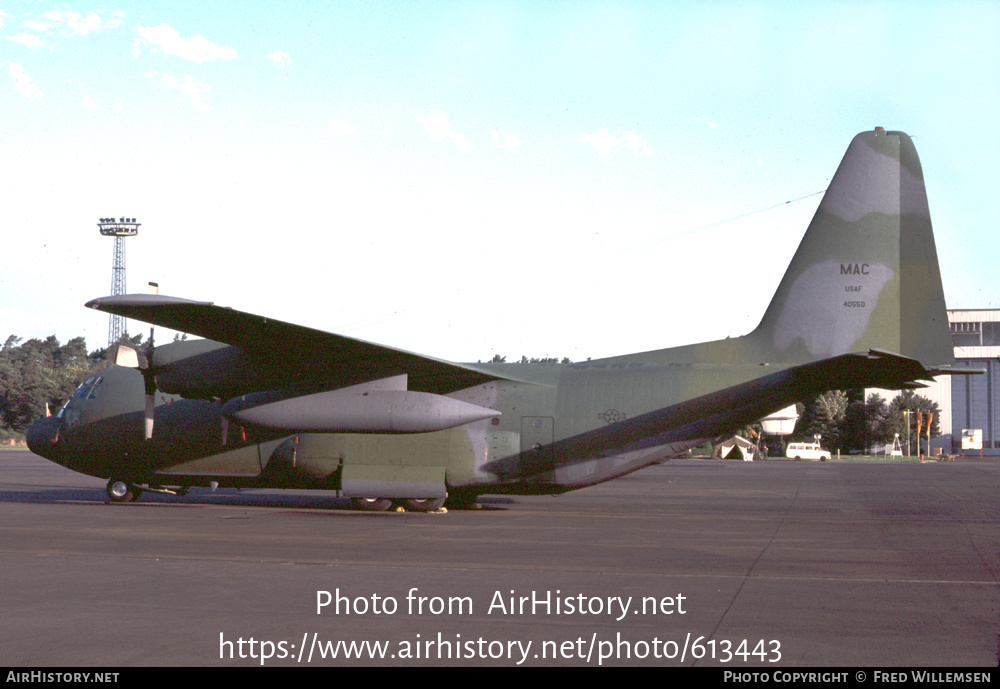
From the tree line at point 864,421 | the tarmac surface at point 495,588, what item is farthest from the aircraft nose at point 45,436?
the tree line at point 864,421

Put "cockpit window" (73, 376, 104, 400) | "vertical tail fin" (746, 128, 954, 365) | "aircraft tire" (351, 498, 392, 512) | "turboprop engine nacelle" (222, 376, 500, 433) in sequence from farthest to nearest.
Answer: "cockpit window" (73, 376, 104, 400)
"aircraft tire" (351, 498, 392, 512)
"turboprop engine nacelle" (222, 376, 500, 433)
"vertical tail fin" (746, 128, 954, 365)

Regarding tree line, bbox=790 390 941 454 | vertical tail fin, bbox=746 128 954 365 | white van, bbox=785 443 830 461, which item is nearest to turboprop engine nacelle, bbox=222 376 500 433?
vertical tail fin, bbox=746 128 954 365

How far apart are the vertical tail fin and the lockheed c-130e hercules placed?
3cm

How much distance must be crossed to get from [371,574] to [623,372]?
986cm

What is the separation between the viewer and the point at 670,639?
768 cm

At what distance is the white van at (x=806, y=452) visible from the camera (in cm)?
7525

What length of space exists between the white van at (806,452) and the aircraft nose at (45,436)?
65.3 metres

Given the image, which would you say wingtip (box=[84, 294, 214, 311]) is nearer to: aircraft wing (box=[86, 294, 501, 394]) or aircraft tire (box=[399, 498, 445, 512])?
aircraft wing (box=[86, 294, 501, 394])

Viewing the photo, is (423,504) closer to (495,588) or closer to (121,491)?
(121,491)

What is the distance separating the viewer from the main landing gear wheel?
2225 centimetres

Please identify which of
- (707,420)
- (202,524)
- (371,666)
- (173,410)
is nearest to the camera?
(371,666)

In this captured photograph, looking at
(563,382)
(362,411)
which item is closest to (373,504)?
(362,411)
